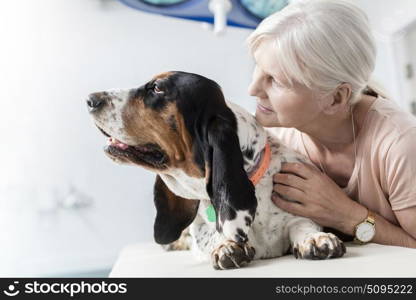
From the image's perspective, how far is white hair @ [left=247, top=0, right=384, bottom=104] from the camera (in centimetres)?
126

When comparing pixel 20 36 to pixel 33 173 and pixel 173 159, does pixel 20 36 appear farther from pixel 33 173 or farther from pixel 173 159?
pixel 173 159

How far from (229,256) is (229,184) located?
0.56 feet

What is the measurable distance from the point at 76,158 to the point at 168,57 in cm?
87

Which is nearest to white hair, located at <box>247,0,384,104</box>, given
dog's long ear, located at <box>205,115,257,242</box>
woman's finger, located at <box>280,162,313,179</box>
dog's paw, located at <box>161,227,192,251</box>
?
woman's finger, located at <box>280,162,313,179</box>

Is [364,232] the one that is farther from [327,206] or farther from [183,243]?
[183,243]

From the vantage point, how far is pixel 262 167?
120 centimetres

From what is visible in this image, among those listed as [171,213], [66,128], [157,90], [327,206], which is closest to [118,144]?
[157,90]

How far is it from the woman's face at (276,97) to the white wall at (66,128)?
5.12 ft

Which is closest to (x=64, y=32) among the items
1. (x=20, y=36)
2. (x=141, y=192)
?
(x=20, y=36)

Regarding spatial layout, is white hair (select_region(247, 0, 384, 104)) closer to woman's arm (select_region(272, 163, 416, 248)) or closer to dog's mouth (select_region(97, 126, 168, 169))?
woman's arm (select_region(272, 163, 416, 248))

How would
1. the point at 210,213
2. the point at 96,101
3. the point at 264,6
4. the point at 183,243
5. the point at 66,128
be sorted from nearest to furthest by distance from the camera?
the point at 96,101, the point at 210,213, the point at 183,243, the point at 264,6, the point at 66,128

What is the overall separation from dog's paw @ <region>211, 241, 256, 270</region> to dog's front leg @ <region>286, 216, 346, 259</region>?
0.46ft

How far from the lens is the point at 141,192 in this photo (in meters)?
2.96

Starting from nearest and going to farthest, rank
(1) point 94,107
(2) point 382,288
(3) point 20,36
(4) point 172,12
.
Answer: (2) point 382,288 → (1) point 94,107 → (4) point 172,12 → (3) point 20,36
